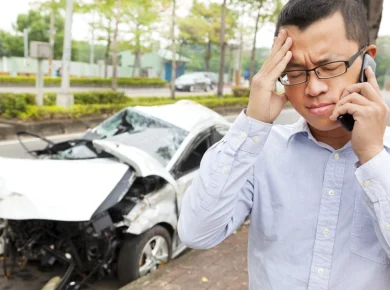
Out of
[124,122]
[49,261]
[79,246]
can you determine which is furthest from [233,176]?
[124,122]

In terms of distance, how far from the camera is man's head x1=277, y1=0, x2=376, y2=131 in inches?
42.8

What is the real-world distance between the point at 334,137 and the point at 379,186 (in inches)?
9.2

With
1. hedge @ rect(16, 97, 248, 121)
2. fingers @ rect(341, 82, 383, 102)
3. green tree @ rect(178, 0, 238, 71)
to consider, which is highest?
green tree @ rect(178, 0, 238, 71)

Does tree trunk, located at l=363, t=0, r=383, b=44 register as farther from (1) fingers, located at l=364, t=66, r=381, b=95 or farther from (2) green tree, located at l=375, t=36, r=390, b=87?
(1) fingers, located at l=364, t=66, r=381, b=95

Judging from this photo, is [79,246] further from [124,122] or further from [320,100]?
[320,100]

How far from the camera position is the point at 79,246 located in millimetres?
3230

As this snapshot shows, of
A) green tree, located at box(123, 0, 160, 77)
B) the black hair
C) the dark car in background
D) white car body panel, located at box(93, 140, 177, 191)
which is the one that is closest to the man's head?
the black hair

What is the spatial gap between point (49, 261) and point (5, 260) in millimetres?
331

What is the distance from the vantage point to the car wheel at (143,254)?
3.36m

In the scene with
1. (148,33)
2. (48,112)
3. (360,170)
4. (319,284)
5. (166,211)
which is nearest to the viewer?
(360,170)

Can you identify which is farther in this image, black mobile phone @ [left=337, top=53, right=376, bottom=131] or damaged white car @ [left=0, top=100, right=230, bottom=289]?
damaged white car @ [left=0, top=100, right=230, bottom=289]

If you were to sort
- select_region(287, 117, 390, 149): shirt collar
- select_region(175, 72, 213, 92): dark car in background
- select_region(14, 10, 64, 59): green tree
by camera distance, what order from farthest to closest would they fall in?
select_region(14, 10, 64, 59): green tree < select_region(175, 72, 213, 92): dark car in background < select_region(287, 117, 390, 149): shirt collar

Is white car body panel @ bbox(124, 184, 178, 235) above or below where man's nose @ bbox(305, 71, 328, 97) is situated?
below

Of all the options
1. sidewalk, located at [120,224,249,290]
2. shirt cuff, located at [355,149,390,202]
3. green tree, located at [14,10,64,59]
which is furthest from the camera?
green tree, located at [14,10,64,59]
